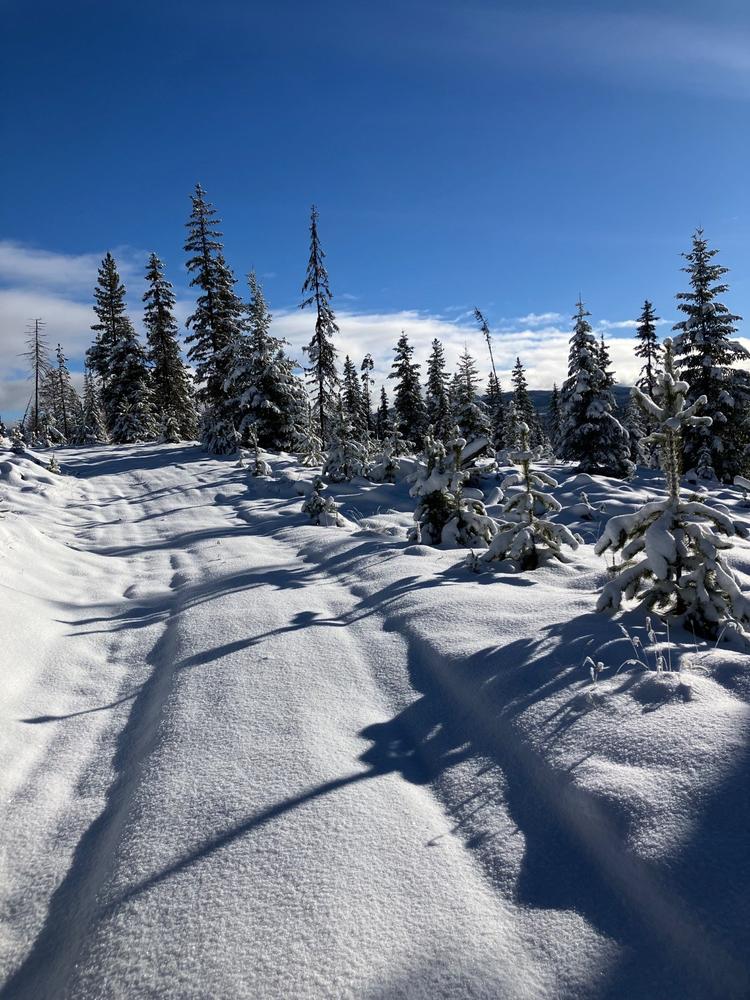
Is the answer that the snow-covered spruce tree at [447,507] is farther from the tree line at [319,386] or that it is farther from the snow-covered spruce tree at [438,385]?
the snow-covered spruce tree at [438,385]

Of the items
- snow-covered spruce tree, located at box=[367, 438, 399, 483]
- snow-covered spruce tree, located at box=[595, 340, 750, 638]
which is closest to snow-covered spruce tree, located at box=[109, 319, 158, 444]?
snow-covered spruce tree, located at box=[367, 438, 399, 483]

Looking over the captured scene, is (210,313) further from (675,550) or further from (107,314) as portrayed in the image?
(675,550)

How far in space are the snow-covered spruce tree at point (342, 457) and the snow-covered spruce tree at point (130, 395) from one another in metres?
20.1

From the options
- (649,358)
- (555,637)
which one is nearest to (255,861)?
(555,637)

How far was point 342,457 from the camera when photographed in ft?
50.6

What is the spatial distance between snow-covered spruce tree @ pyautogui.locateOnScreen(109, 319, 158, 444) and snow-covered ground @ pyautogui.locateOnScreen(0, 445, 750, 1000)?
28.3m

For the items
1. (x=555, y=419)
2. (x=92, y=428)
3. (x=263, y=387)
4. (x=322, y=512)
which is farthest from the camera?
(x=555, y=419)

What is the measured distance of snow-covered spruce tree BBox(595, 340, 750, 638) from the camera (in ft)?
13.2

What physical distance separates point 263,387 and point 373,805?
2121 cm

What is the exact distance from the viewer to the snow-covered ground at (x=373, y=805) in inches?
73.0

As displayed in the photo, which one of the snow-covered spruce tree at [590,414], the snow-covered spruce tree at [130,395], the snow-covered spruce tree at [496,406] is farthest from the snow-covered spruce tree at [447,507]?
the snow-covered spruce tree at [496,406]

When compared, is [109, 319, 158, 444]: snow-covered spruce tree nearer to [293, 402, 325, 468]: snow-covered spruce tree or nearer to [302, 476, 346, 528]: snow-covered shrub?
[293, 402, 325, 468]: snow-covered spruce tree

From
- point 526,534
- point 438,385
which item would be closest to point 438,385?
point 438,385

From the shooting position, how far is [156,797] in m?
2.83
